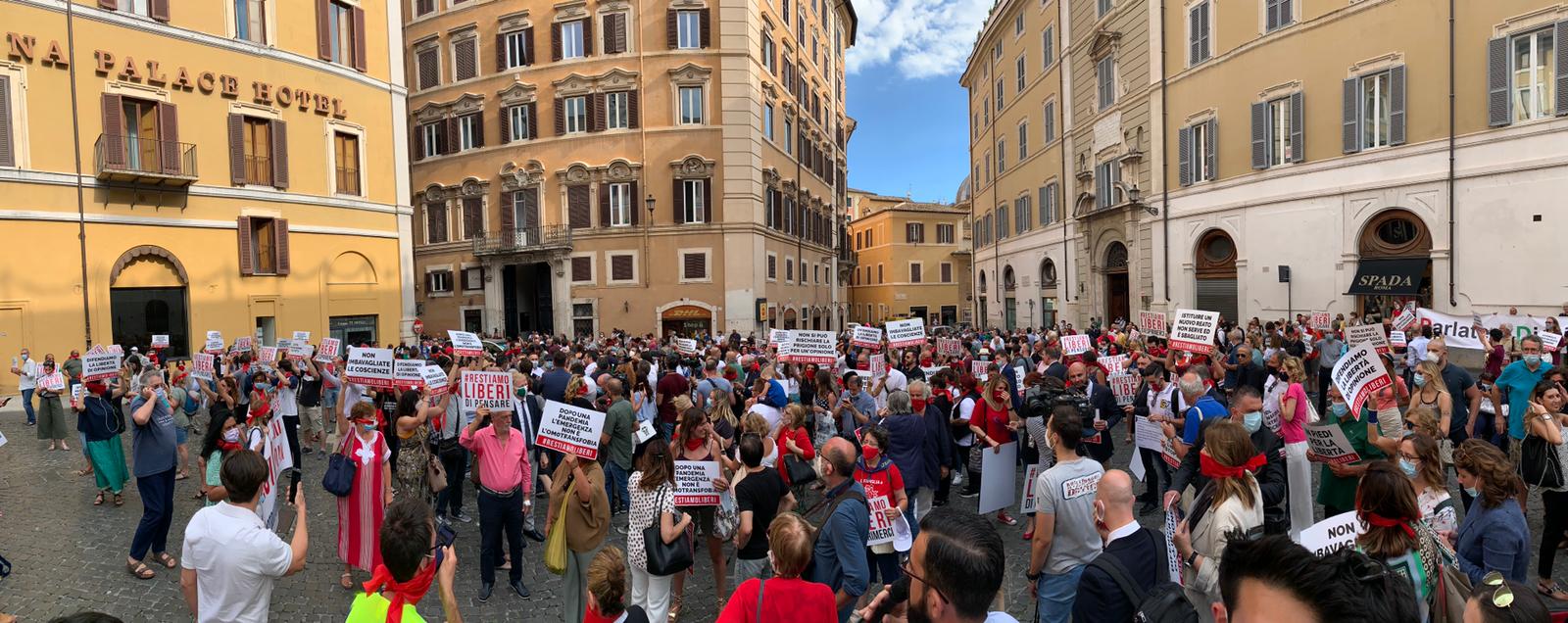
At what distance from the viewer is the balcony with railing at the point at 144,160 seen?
1942 cm

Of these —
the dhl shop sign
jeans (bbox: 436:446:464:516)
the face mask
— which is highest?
the dhl shop sign

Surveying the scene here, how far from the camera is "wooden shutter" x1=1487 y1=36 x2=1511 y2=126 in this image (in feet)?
54.5

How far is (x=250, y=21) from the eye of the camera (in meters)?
22.3

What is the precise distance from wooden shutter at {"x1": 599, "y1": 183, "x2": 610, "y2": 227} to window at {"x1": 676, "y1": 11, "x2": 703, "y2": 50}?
6.45 metres

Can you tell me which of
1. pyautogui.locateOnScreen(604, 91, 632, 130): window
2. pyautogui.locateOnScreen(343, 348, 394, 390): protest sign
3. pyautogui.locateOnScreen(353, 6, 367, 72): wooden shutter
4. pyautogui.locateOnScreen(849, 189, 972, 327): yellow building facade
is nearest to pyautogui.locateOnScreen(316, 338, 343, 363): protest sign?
pyautogui.locateOnScreen(343, 348, 394, 390): protest sign

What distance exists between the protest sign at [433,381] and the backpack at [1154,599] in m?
7.01

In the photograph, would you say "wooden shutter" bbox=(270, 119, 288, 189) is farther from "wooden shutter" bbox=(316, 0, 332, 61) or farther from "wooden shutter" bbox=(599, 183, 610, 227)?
"wooden shutter" bbox=(599, 183, 610, 227)

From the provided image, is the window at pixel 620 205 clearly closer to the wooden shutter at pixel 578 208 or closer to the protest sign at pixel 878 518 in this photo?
the wooden shutter at pixel 578 208

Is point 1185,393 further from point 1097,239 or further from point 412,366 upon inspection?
point 1097,239

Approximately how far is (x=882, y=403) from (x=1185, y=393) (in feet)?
13.2

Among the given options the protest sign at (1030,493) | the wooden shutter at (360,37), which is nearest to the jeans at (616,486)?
the protest sign at (1030,493)

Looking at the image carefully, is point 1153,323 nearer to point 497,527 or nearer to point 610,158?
point 497,527

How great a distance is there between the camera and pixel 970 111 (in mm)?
49875

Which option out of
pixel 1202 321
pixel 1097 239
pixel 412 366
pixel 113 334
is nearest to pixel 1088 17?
pixel 1097 239
